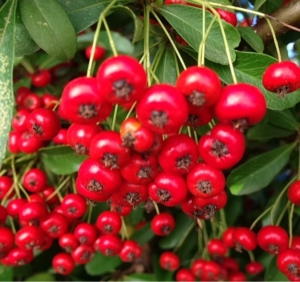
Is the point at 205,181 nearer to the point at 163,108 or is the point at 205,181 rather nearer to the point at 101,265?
the point at 163,108

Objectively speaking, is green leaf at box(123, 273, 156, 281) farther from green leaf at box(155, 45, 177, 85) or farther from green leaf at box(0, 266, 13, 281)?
green leaf at box(155, 45, 177, 85)

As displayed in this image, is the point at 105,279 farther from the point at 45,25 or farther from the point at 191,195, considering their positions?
the point at 45,25

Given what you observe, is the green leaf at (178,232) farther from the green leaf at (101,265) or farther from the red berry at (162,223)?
the red berry at (162,223)

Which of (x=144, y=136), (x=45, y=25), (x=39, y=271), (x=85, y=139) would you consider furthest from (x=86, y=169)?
(x=39, y=271)

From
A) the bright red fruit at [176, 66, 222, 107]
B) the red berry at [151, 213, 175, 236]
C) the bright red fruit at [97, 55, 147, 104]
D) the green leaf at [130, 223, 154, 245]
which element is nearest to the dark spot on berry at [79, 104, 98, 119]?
the bright red fruit at [97, 55, 147, 104]

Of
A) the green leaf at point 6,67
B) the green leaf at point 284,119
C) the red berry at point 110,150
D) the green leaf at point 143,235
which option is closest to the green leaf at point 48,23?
the green leaf at point 6,67

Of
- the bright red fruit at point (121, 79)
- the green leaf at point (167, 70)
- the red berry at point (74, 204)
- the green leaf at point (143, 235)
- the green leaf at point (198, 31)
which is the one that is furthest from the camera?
the green leaf at point (143, 235)

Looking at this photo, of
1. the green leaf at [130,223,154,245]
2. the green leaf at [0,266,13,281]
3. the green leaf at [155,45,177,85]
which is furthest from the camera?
the green leaf at [130,223,154,245]
